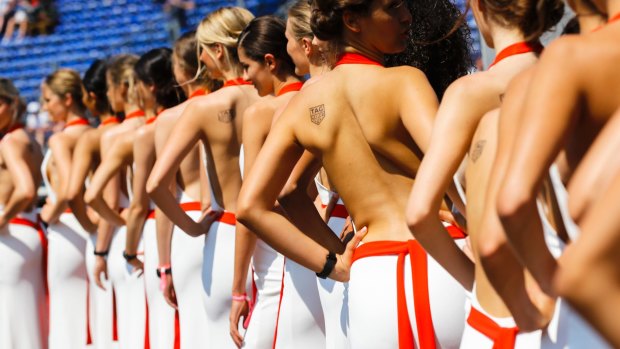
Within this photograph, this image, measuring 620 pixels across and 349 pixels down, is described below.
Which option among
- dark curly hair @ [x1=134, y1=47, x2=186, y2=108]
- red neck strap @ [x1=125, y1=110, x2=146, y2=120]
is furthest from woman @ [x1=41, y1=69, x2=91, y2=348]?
dark curly hair @ [x1=134, y1=47, x2=186, y2=108]

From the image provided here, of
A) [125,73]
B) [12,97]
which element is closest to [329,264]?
[125,73]

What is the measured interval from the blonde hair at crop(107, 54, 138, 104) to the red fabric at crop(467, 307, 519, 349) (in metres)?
4.01

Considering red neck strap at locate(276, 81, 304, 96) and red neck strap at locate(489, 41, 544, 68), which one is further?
red neck strap at locate(276, 81, 304, 96)

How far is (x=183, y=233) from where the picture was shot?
15.8 feet

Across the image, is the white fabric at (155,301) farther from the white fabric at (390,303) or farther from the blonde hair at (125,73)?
the white fabric at (390,303)

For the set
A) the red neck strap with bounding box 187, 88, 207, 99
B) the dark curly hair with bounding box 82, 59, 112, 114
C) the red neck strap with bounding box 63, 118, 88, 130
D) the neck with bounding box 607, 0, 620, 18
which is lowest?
the red neck strap with bounding box 63, 118, 88, 130

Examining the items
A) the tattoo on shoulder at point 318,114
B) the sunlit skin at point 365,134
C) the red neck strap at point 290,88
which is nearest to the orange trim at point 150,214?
the red neck strap at point 290,88

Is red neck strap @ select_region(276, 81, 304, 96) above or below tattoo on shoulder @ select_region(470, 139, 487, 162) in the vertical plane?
below

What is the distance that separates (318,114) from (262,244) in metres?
1.38

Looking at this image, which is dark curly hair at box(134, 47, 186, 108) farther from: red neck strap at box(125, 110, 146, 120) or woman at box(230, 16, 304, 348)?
woman at box(230, 16, 304, 348)

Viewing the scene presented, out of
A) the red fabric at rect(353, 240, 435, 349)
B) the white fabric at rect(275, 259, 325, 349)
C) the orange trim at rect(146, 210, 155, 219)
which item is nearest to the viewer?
the red fabric at rect(353, 240, 435, 349)

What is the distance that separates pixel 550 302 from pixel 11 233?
216 inches

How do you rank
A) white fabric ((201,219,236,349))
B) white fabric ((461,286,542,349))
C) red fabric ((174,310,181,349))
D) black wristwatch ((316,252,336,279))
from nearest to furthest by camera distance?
white fabric ((461,286,542,349)), black wristwatch ((316,252,336,279)), white fabric ((201,219,236,349)), red fabric ((174,310,181,349))

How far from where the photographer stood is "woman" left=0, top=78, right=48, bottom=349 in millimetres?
6672
